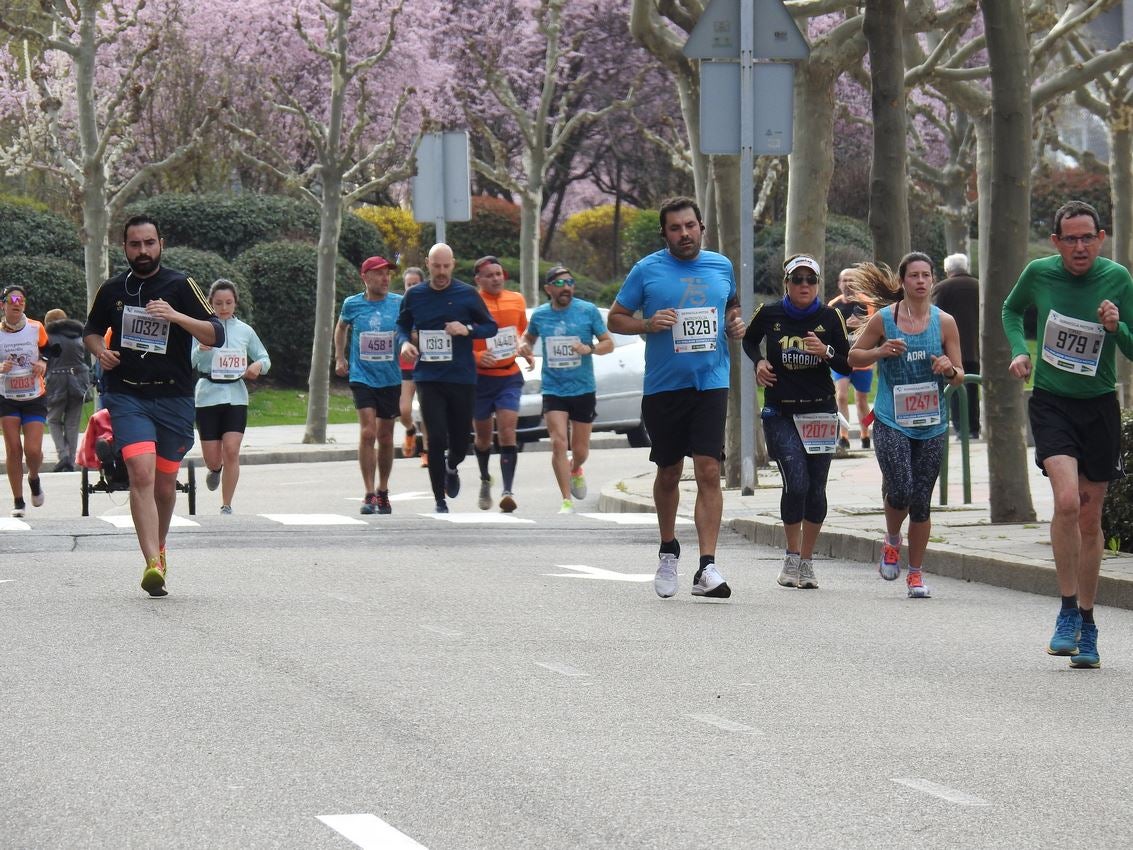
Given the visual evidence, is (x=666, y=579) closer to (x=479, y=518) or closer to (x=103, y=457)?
(x=479, y=518)

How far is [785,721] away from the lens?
727cm

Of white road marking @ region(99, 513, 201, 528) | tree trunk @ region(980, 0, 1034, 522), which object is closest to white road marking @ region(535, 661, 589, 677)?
tree trunk @ region(980, 0, 1034, 522)

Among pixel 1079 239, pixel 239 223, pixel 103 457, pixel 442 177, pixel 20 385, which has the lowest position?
pixel 103 457

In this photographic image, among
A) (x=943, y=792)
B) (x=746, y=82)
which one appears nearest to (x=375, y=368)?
(x=746, y=82)

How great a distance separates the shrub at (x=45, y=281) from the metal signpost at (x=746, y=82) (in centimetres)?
1685

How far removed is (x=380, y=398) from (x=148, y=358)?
18.5 feet

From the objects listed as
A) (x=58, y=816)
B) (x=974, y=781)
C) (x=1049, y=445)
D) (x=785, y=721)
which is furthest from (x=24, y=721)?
(x=1049, y=445)

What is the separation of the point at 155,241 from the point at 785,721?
5023 millimetres

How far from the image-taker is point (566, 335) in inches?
659

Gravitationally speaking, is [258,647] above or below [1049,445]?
below

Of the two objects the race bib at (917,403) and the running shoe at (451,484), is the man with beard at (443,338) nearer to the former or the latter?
the running shoe at (451,484)

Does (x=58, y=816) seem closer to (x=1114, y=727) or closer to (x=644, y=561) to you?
(x=1114, y=727)

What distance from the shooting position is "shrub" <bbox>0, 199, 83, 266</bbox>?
107ft

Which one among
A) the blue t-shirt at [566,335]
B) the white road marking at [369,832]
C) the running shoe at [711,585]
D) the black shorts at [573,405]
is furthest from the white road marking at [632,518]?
the white road marking at [369,832]
